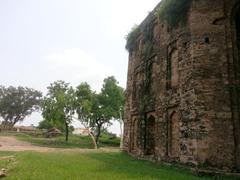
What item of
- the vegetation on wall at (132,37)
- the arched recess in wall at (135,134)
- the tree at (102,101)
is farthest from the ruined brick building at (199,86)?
the tree at (102,101)

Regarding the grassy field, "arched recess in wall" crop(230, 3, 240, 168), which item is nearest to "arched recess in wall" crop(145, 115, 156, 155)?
"arched recess in wall" crop(230, 3, 240, 168)

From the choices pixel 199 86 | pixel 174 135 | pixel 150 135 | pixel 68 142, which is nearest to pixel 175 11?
pixel 199 86

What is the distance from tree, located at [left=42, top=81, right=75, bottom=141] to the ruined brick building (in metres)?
23.5

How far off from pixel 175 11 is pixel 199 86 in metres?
4.66

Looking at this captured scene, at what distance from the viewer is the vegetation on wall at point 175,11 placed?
1494 centimetres

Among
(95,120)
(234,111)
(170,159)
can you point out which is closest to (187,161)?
(170,159)

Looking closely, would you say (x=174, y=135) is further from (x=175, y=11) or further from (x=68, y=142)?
(x=68, y=142)

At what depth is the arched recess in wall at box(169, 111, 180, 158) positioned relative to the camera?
14.9m

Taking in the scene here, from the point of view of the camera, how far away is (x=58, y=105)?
39.4m

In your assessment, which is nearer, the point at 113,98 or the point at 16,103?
the point at 113,98

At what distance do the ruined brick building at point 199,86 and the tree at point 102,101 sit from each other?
26.4 meters

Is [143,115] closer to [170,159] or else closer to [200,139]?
[170,159]

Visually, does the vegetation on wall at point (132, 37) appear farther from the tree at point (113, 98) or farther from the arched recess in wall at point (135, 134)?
the tree at point (113, 98)

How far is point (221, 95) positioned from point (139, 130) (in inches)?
329
